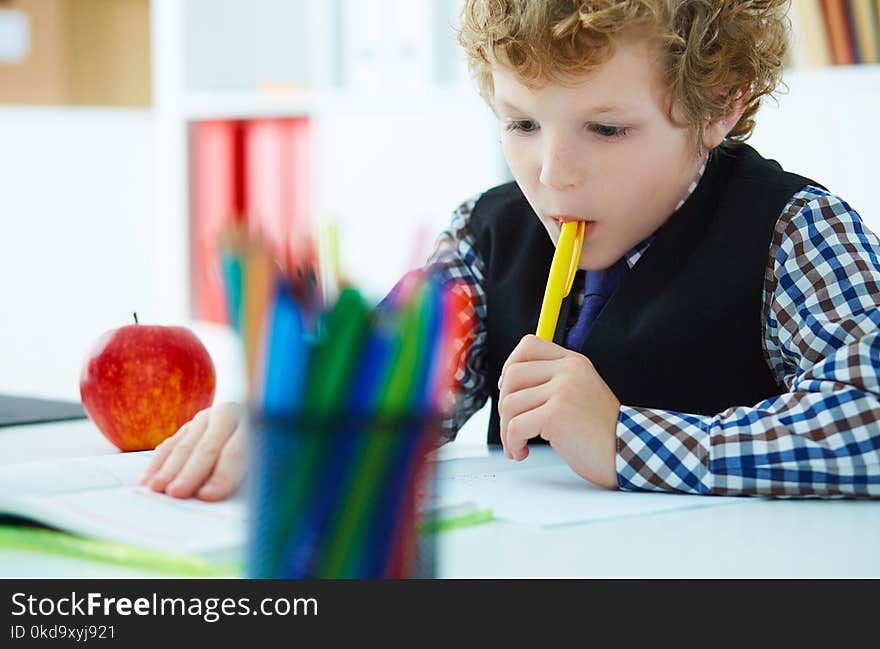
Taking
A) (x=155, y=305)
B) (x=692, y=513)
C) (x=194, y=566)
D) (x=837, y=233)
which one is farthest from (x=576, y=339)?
(x=155, y=305)

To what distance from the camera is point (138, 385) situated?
1052mm

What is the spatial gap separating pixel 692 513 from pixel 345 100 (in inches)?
91.3

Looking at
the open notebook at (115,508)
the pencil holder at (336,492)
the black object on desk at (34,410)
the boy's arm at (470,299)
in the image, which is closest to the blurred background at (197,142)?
the black object on desk at (34,410)

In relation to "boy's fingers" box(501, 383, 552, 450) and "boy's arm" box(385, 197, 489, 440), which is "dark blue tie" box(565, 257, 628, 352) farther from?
"boy's fingers" box(501, 383, 552, 450)

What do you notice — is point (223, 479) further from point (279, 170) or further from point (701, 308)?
point (279, 170)

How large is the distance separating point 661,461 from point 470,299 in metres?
0.41

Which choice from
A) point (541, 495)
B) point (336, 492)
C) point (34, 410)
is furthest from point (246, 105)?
point (336, 492)

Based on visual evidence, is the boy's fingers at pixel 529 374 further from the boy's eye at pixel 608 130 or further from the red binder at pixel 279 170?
the red binder at pixel 279 170

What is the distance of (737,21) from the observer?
1130 mm

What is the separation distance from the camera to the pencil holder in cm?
41

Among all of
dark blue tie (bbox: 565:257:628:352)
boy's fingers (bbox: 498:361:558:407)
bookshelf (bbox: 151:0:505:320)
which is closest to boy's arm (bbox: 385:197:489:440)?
dark blue tie (bbox: 565:257:628:352)

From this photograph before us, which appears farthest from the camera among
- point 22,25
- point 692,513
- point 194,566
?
point 22,25

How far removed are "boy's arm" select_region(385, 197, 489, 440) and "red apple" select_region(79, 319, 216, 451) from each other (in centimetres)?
29

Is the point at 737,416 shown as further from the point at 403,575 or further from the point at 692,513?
the point at 403,575
